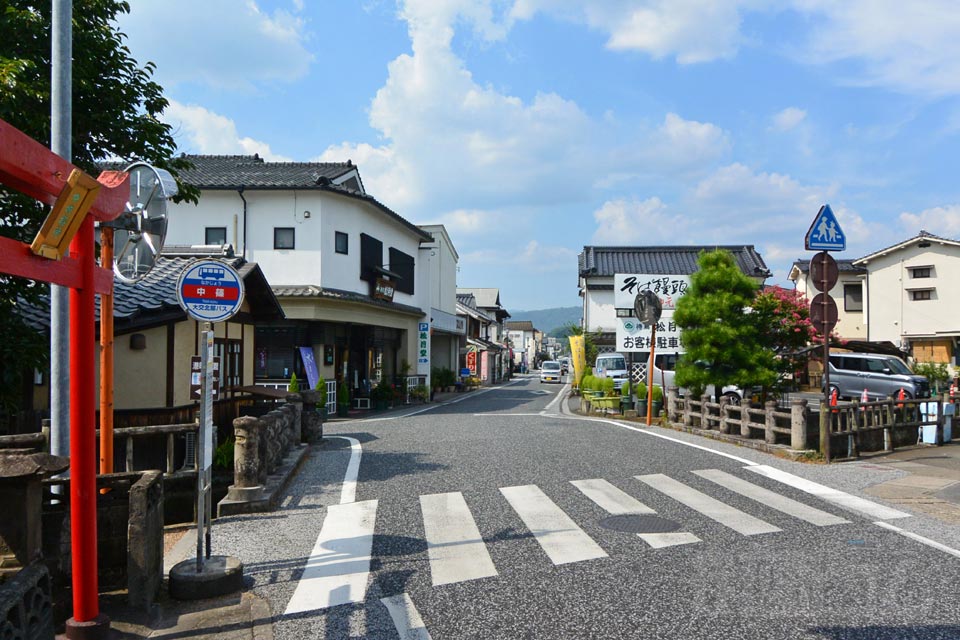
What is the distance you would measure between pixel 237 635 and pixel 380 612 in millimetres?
978

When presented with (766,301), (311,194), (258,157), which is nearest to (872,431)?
(766,301)

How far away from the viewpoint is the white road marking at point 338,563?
5.25 meters

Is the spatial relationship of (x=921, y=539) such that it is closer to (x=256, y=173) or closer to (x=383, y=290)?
(x=383, y=290)

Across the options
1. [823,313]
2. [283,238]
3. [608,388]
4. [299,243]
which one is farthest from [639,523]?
[283,238]

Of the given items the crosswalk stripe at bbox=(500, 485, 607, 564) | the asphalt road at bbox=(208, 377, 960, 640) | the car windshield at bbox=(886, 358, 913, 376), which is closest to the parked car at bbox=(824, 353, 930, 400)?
the car windshield at bbox=(886, 358, 913, 376)

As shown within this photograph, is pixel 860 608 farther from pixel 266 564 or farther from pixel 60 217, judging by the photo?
pixel 60 217

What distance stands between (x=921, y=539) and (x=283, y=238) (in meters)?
20.2

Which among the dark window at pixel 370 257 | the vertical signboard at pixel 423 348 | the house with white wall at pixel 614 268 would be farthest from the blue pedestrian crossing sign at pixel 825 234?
the house with white wall at pixel 614 268

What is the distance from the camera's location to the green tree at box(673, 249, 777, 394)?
15523 millimetres

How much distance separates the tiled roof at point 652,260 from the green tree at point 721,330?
2375 cm

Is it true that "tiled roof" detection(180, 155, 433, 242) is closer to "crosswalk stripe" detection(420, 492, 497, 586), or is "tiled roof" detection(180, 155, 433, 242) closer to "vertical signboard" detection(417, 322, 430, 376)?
"vertical signboard" detection(417, 322, 430, 376)

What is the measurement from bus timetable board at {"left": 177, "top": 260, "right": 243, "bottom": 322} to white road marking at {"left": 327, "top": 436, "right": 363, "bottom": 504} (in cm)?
362

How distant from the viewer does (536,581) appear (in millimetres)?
5477

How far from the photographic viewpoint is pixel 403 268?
2955 centimetres
